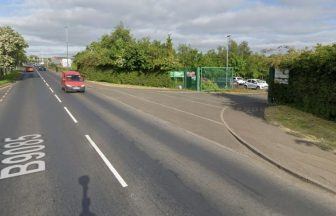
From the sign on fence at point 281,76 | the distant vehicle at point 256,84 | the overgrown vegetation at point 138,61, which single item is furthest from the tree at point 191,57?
the sign on fence at point 281,76

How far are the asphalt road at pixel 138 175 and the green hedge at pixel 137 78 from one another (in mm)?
29821

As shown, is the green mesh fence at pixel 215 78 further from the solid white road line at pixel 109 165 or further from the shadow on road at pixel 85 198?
the shadow on road at pixel 85 198

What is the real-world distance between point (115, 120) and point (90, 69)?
143 ft

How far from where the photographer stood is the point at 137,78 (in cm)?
4700

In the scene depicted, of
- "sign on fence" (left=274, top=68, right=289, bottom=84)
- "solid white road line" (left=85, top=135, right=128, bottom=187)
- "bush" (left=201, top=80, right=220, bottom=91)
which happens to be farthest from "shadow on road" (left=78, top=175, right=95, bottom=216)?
"bush" (left=201, top=80, right=220, bottom=91)

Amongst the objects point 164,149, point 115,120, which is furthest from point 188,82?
point 164,149

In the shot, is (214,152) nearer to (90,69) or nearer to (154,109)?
(154,109)

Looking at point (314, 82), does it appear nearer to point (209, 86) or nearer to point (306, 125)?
point (306, 125)

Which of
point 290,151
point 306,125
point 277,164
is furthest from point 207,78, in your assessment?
point 277,164

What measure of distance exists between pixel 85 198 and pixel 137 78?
4052 cm

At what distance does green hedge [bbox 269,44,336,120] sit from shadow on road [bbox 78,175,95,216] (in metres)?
11.5

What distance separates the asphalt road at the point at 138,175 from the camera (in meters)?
6.53

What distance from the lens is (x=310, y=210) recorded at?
6422mm

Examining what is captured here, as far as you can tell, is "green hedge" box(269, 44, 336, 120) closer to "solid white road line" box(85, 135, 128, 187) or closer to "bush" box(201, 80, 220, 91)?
"solid white road line" box(85, 135, 128, 187)
